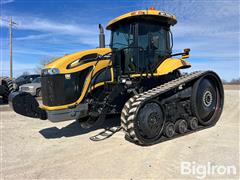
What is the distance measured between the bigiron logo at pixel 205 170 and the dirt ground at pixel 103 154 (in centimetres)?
6

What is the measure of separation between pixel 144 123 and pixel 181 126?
1233mm

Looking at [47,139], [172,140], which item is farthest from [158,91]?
[47,139]

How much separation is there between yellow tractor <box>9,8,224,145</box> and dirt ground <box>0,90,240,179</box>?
434 mm

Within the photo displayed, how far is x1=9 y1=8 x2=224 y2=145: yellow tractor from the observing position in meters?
4.85

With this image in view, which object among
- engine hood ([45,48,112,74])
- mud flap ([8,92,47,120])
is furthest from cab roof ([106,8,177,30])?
mud flap ([8,92,47,120])

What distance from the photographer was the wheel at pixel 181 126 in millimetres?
5379

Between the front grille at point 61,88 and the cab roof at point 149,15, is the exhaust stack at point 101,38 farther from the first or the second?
the front grille at point 61,88

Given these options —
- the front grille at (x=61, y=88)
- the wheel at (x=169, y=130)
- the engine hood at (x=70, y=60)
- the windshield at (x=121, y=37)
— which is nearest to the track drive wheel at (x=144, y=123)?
the wheel at (x=169, y=130)

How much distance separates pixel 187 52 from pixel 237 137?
2637 mm

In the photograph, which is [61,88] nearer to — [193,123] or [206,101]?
[193,123]

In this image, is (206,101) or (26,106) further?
(206,101)

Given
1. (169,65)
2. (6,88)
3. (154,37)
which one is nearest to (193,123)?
(169,65)

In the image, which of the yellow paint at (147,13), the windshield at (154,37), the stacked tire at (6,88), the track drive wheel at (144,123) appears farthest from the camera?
the stacked tire at (6,88)

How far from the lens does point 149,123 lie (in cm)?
484
